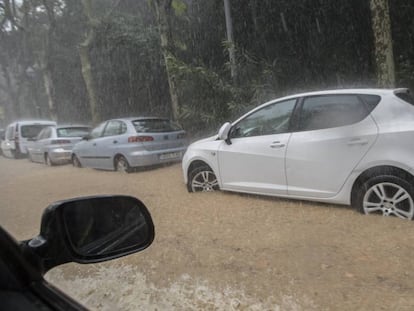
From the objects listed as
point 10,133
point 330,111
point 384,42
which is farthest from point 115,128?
point 10,133

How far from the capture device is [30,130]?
49.9 feet

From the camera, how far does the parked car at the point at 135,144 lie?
8.20 meters

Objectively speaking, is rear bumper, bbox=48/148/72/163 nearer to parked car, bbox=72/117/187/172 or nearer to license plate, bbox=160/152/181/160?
parked car, bbox=72/117/187/172

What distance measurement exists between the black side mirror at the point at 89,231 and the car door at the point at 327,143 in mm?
3085

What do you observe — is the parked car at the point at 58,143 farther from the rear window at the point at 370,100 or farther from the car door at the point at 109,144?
the rear window at the point at 370,100

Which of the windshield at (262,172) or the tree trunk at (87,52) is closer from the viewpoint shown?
the windshield at (262,172)

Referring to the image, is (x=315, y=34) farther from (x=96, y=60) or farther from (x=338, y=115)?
(x=96, y=60)

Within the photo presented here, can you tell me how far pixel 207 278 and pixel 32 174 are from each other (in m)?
8.67

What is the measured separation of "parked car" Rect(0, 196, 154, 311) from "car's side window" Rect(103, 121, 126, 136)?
7049mm

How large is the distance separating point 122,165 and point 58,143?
409 cm

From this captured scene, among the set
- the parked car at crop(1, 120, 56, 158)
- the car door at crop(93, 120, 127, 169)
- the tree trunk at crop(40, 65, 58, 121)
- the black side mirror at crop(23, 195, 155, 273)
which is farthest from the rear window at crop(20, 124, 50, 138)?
the black side mirror at crop(23, 195, 155, 273)

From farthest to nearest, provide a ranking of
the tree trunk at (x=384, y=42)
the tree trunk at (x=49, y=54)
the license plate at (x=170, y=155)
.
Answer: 1. the tree trunk at (x=49, y=54)
2. the license plate at (x=170, y=155)
3. the tree trunk at (x=384, y=42)

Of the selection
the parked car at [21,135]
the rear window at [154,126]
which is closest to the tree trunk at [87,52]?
the parked car at [21,135]

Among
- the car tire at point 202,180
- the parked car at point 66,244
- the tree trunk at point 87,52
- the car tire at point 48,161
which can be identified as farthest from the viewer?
the tree trunk at point 87,52
